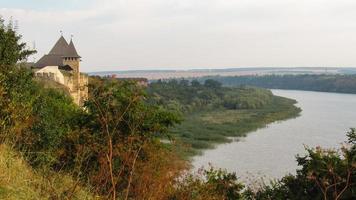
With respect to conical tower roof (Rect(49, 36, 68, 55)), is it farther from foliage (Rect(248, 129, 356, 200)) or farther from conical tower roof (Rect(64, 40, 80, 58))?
foliage (Rect(248, 129, 356, 200))

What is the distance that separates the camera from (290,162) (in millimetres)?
33594

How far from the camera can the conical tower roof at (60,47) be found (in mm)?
33469

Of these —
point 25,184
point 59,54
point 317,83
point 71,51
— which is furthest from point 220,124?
point 317,83

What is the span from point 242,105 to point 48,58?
5479cm

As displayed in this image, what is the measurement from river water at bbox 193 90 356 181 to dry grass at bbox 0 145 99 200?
662 inches

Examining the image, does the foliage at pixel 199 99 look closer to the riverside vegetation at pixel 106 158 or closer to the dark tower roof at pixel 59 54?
the dark tower roof at pixel 59 54

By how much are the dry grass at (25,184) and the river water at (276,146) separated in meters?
16.8

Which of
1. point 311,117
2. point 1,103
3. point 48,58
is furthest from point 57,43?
point 311,117

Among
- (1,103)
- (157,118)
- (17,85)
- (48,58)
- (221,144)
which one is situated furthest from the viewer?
(221,144)

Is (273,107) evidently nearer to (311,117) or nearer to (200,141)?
Result: (311,117)

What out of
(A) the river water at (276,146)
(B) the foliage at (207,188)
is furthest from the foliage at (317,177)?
(A) the river water at (276,146)

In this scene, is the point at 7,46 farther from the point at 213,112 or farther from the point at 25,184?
the point at 213,112

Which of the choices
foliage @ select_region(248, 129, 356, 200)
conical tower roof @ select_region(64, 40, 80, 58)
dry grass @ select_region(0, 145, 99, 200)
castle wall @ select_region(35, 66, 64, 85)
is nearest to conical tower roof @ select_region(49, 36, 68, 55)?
conical tower roof @ select_region(64, 40, 80, 58)

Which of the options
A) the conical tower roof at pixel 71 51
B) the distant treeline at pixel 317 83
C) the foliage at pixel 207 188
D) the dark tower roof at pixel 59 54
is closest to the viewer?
the foliage at pixel 207 188
